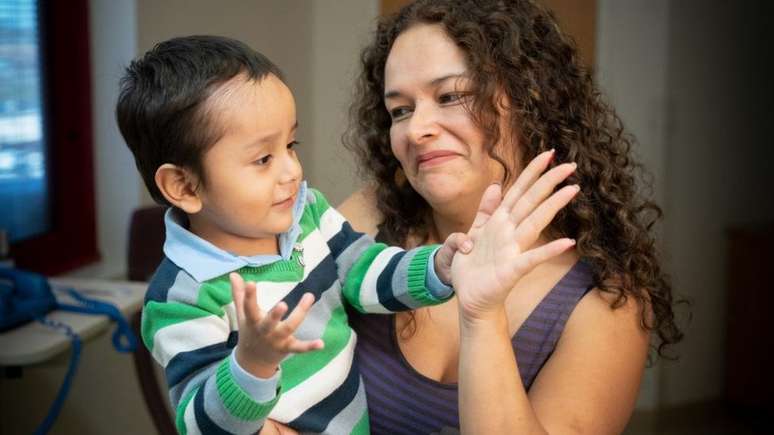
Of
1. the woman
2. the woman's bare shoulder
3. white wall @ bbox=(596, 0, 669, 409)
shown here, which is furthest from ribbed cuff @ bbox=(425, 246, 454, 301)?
white wall @ bbox=(596, 0, 669, 409)

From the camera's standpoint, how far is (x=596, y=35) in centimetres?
331

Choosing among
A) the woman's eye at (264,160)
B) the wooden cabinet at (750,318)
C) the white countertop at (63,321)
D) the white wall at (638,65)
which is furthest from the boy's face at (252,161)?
the wooden cabinet at (750,318)

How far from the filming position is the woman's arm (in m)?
1.04

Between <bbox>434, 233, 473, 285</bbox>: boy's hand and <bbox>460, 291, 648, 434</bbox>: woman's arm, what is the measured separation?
0.08 meters

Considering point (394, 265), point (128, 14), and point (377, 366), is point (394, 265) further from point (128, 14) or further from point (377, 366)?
point (128, 14)

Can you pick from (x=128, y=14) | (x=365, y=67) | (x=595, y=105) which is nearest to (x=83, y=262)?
(x=128, y=14)

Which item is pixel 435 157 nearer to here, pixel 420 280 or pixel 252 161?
pixel 420 280

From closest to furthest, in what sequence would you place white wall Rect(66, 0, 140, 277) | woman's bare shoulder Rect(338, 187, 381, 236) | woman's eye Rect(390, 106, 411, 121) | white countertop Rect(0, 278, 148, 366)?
woman's eye Rect(390, 106, 411, 121) → woman's bare shoulder Rect(338, 187, 381, 236) → white countertop Rect(0, 278, 148, 366) → white wall Rect(66, 0, 140, 277)

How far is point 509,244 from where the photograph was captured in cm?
98

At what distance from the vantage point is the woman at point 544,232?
1.22 m

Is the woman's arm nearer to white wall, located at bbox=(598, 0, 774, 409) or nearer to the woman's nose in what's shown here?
the woman's nose

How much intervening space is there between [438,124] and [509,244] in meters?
0.34

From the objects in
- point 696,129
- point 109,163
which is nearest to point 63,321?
point 109,163

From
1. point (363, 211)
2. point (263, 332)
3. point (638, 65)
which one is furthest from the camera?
point (638, 65)
